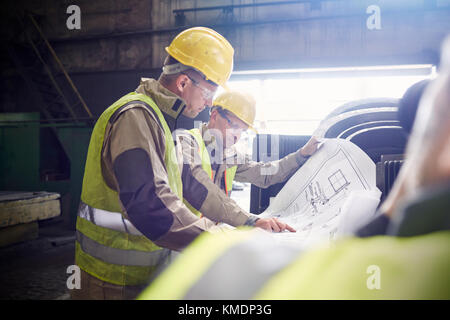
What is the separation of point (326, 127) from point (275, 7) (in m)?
5.52

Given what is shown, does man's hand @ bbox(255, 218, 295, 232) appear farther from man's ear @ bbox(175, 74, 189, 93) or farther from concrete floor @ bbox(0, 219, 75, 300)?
concrete floor @ bbox(0, 219, 75, 300)

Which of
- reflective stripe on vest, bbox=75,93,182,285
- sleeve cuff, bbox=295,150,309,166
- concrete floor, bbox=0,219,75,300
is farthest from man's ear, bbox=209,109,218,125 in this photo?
concrete floor, bbox=0,219,75,300

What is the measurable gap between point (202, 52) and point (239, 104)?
878 millimetres

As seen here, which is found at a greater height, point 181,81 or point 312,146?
point 181,81

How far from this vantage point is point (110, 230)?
1073 mm

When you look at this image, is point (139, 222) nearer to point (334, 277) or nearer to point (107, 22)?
point (334, 277)

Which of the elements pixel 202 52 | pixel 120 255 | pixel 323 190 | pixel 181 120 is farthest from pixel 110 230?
pixel 181 120

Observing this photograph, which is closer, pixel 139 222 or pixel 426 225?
pixel 426 225

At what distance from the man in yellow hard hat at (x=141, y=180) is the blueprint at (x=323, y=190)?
406 mm

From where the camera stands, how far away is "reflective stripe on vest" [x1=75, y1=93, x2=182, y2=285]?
1.06 meters

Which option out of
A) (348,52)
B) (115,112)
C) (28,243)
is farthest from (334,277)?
(348,52)

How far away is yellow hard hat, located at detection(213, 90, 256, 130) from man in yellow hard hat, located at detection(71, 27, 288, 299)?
755 millimetres

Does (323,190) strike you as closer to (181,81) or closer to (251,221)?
(251,221)
